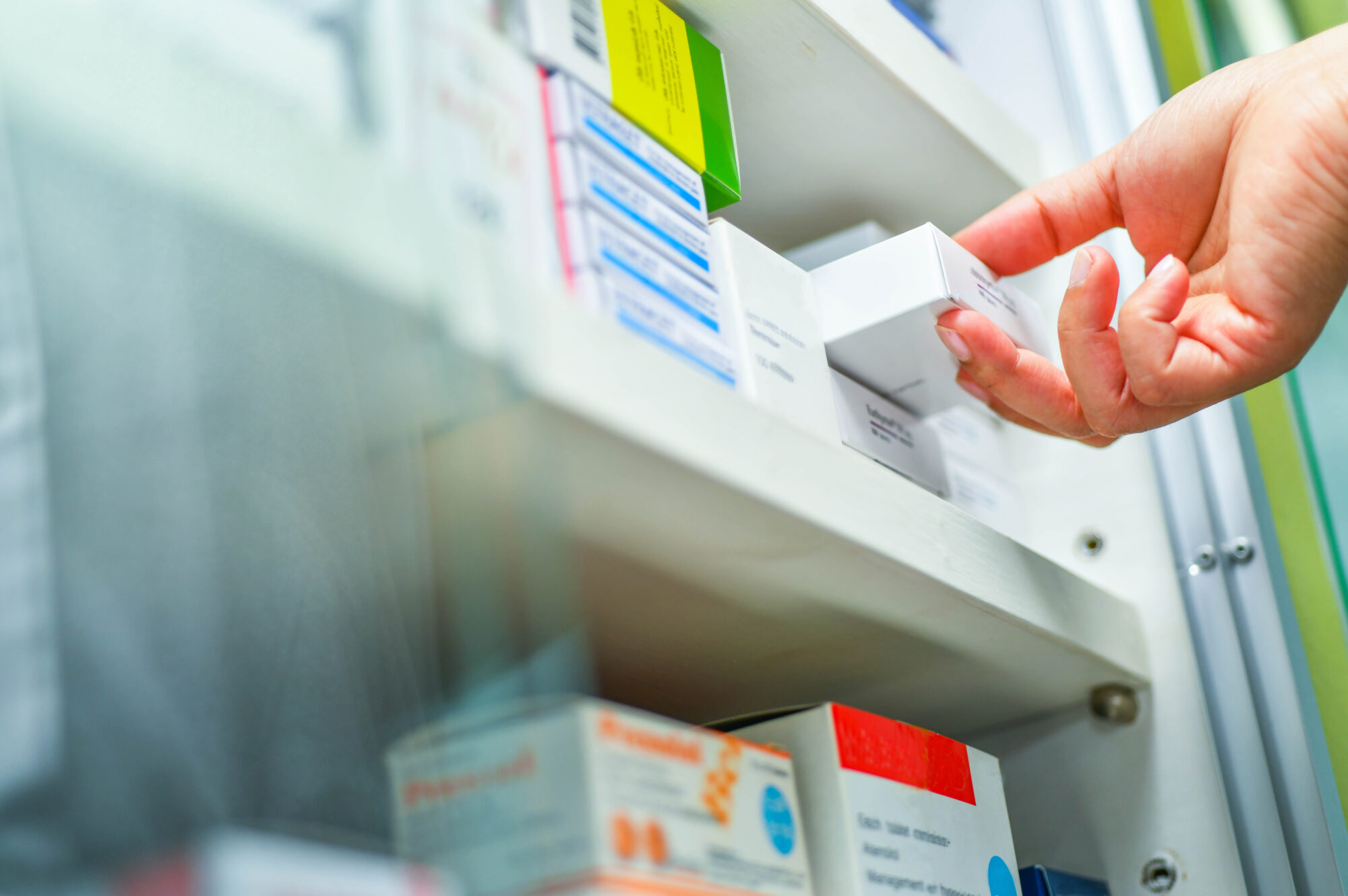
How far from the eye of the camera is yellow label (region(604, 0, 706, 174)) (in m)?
0.55

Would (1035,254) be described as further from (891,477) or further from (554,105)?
(554,105)

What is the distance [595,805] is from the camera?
14.5 inches

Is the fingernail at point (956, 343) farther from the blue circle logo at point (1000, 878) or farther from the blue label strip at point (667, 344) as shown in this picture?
the blue circle logo at point (1000, 878)

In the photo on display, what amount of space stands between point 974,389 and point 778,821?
31 centimetres

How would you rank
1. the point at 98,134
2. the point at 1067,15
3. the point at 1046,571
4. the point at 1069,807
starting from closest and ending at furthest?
the point at 98,134 < the point at 1046,571 < the point at 1069,807 < the point at 1067,15

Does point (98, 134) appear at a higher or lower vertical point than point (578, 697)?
higher

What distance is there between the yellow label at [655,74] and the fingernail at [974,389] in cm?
20

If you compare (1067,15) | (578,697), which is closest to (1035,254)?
(1067,15)

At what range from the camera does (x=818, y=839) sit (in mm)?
499

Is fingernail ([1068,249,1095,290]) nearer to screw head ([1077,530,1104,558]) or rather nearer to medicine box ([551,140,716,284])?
medicine box ([551,140,716,284])

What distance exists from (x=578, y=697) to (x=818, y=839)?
0.19 m

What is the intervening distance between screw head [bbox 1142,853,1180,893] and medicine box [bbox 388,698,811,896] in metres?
0.40

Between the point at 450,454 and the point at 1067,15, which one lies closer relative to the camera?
the point at 450,454

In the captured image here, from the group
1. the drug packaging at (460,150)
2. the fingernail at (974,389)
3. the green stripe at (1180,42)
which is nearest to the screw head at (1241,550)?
the fingernail at (974,389)
